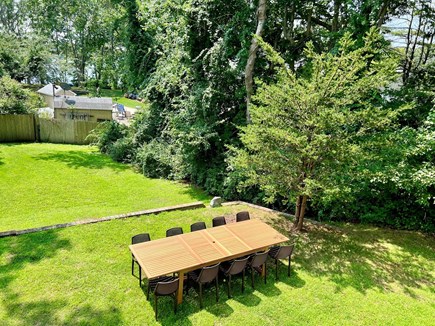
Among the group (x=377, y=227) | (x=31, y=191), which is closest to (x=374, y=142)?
(x=377, y=227)

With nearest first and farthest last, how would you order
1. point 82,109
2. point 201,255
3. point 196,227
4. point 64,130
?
1. point 201,255
2. point 196,227
3. point 64,130
4. point 82,109

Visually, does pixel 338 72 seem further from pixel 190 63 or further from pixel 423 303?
pixel 190 63

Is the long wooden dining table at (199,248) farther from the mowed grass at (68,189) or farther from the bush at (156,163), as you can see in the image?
the bush at (156,163)

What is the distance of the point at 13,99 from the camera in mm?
16656

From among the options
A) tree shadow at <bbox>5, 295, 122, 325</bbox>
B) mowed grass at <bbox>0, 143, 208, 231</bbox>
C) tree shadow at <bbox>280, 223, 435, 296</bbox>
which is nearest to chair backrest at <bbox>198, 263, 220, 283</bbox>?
tree shadow at <bbox>5, 295, 122, 325</bbox>

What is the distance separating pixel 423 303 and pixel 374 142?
11.0ft

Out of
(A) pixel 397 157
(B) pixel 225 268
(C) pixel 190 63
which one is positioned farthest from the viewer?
(C) pixel 190 63

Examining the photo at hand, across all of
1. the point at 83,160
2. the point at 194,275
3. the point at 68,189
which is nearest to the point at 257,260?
the point at 194,275

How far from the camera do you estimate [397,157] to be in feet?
23.0

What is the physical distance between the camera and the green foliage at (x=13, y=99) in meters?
16.4

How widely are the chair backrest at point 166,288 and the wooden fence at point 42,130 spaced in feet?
55.0

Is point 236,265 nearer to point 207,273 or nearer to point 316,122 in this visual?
point 207,273

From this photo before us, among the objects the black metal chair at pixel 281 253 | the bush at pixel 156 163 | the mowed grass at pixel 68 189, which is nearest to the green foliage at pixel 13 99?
the mowed grass at pixel 68 189

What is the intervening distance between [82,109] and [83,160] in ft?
26.8
